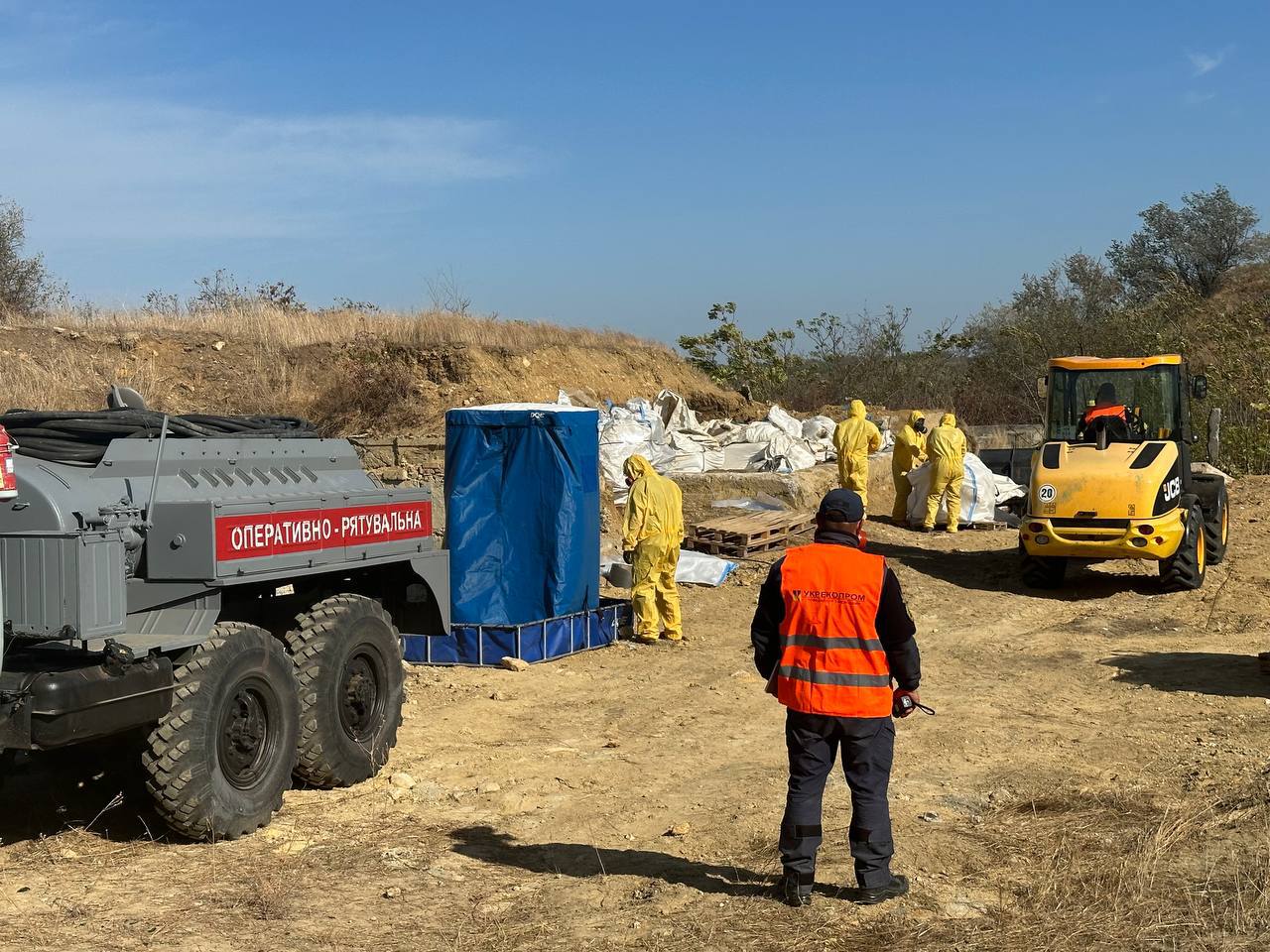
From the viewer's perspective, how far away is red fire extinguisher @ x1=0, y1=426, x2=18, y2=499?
5.22 meters

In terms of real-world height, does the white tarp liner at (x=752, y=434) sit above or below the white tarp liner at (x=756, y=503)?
above

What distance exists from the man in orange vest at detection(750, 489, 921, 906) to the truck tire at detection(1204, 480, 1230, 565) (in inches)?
442

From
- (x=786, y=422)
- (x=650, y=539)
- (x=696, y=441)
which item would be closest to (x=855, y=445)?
(x=696, y=441)

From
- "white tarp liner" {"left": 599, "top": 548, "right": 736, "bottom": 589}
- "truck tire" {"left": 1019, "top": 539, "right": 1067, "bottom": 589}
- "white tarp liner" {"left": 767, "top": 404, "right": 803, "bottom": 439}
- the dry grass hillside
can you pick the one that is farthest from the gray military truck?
"white tarp liner" {"left": 767, "top": 404, "right": 803, "bottom": 439}

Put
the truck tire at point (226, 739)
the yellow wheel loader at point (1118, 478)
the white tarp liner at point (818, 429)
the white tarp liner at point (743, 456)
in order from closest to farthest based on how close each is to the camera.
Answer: the truck tire at point (226, 739) → the yellow wheel loader at point (1118, 478) → the white tarp liner at point (743, 456) → the white tarp liner at point (818, 429)

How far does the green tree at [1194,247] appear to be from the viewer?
4475 cm

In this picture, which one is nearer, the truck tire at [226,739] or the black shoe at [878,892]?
the black shoe at [878,892]

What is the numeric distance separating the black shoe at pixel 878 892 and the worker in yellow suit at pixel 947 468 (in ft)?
42.0

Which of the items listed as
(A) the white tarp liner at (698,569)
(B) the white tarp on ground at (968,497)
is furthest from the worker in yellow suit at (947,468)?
(A) the white tarp liner at (698,569)

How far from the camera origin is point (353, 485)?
24.9 feet

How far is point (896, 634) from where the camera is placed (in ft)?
16.8

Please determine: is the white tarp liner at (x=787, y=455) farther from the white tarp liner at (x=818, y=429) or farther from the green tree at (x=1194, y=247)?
the green tree at (x=1194, y=247)

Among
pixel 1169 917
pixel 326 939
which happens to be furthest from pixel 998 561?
pixel 326 939

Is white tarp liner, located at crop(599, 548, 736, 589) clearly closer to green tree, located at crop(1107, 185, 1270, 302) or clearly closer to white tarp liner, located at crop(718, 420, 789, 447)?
white tarp liner, located at crop(718, 420, 789, 447)
